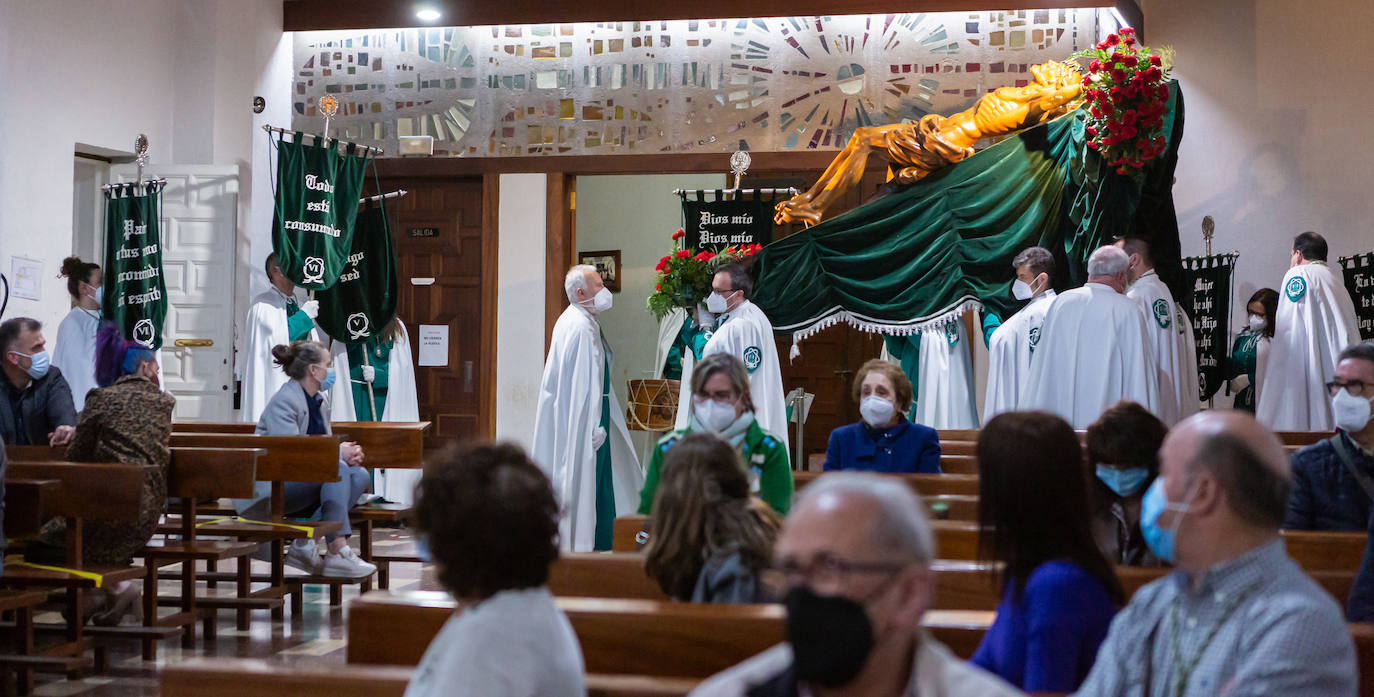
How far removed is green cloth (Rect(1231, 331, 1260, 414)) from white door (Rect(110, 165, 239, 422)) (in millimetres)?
8053

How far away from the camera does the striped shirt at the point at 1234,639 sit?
1.84 meters

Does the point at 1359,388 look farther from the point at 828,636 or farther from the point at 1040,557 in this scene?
the point at 828,636

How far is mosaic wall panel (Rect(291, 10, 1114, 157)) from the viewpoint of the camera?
11242 millimetres

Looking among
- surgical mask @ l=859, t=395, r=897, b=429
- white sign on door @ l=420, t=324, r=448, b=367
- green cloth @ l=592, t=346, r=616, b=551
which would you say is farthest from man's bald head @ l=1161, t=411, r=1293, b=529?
white sign on door @ l=420, t=324, r=448, b=367

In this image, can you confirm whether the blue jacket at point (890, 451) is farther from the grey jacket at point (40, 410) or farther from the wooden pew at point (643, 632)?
the grey jacket at point (40, 410)

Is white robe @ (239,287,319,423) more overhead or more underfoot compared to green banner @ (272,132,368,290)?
more underfoot

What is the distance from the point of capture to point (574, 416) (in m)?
8.12

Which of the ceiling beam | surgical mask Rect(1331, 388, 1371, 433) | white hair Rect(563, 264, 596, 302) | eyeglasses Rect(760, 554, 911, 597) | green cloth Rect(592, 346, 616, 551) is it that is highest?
the ceiling beam

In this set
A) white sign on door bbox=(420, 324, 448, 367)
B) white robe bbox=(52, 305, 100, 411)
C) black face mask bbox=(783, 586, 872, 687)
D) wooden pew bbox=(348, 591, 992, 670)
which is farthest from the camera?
white sign on door bbox=(420, 324, 448, 367)

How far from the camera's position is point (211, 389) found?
10.5m

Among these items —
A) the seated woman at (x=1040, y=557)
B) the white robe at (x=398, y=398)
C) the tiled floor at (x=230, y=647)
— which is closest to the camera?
the seated woman at (x=1040, y=557)

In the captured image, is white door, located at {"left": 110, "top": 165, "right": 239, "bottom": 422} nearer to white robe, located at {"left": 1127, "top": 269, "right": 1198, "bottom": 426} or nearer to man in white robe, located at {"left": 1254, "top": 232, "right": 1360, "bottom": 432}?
white robe, located at {"left": 1127, "top": 269, "right": 1198, "bottom": 426}

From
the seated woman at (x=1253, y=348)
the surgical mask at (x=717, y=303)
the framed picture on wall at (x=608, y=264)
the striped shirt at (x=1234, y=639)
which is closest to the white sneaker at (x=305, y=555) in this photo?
the surgical mask at (x=717, y=303)

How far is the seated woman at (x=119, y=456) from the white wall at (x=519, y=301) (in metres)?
5.86
